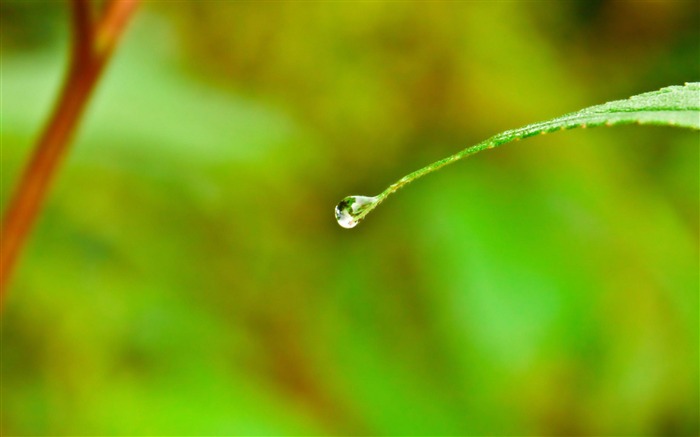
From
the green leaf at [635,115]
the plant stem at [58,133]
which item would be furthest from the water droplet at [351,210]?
the plant stem at [58,133]

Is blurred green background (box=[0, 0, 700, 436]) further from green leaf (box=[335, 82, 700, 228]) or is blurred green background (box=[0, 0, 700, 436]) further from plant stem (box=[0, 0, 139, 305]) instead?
green leaf (box=[335, 82, 700, 228])

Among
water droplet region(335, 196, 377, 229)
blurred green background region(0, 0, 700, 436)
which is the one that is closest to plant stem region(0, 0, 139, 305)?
water droplet region(335, 196, 377, 229)

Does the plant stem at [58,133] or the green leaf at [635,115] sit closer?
the green leaf at [635,115]

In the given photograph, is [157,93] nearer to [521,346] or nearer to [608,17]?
[521,346]

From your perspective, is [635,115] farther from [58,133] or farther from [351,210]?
[58,133]

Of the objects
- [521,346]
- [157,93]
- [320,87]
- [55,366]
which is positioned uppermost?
[320,87]

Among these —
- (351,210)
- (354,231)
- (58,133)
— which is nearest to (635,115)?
(351,210)

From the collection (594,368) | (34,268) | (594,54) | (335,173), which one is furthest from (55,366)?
(594,54)

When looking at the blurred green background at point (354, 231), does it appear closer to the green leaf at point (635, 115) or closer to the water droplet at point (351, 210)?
the water droplet at point (351, 210)
